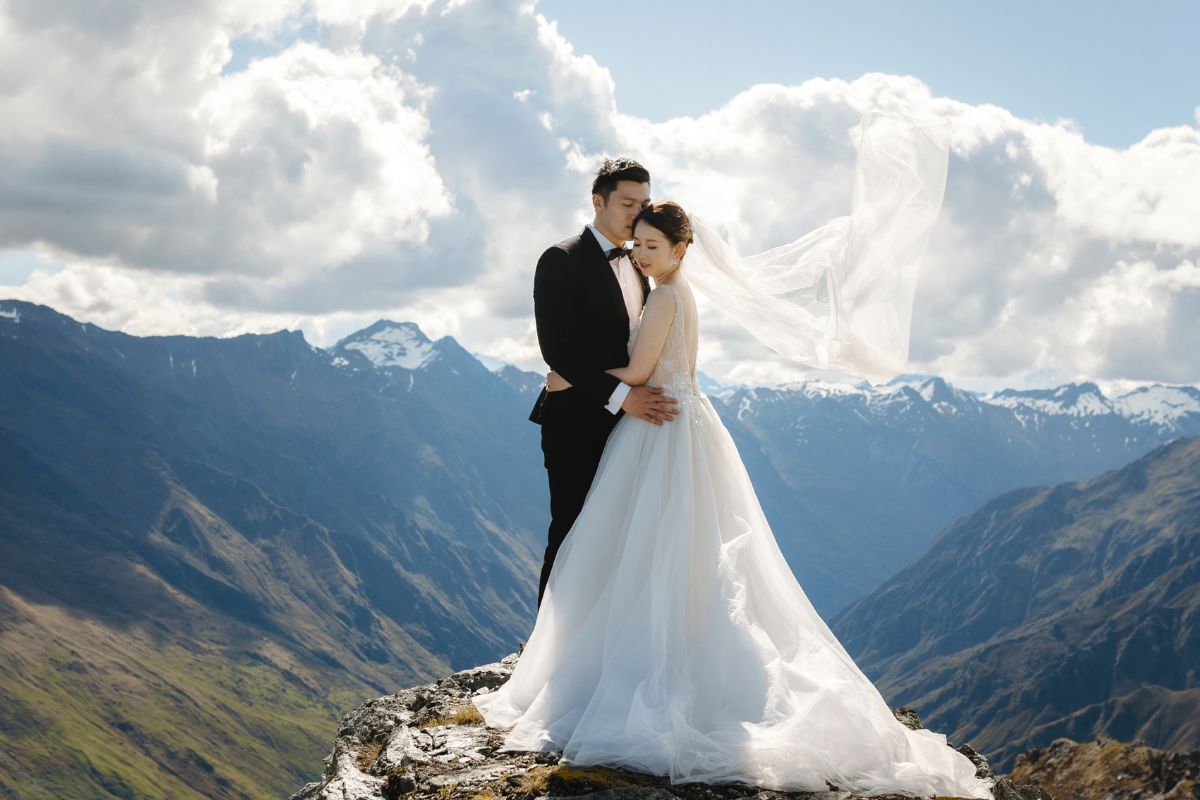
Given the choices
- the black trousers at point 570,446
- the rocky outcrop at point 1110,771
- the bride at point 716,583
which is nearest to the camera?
the bride at point 716,583

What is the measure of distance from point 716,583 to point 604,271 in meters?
3.20

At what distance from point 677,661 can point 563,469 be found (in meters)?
2.43

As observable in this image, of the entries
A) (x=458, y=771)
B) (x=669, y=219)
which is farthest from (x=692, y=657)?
(x=669, y=219)

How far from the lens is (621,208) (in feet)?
33.0

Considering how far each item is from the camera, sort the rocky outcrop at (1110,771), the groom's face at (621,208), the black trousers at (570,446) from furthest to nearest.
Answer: the rocky outcrop at (1110,771), the black trousers at (570,446), the groom's face at (621,208)

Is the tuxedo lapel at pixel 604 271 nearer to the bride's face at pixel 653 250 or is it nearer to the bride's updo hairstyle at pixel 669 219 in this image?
the bride's face at pixel 653 250

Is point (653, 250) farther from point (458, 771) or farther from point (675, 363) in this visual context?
point (458, 771)

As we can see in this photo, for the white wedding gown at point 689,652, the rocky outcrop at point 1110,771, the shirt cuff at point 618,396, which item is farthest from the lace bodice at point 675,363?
the rocky outcrop at point 1110,771

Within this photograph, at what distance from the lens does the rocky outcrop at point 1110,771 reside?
64312 mm

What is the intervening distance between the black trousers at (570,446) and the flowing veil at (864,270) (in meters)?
2.05

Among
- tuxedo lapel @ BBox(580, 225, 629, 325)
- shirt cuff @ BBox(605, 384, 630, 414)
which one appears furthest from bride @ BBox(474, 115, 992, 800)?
tuxedo lapel @ BBox(580, 225, 629, 325)

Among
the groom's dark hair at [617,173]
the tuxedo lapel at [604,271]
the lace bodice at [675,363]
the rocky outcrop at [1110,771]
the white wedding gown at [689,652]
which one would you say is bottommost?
the rocky outcrop at [1110,771]

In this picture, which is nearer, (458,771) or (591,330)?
(458,771)

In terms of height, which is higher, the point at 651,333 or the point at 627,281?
the point at 627,281
